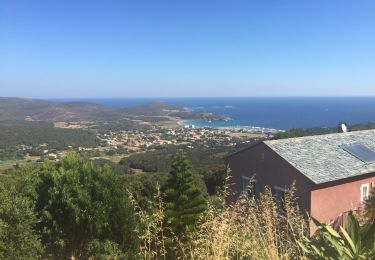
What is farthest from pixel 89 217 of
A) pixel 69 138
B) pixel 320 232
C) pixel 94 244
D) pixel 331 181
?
pixel 69 138

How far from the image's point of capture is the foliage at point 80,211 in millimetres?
8328

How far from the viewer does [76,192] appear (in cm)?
848

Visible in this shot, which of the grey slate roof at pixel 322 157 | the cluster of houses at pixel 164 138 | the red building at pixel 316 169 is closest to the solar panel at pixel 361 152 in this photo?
the red building at pixel 316 169

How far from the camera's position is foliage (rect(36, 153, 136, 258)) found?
8.33m

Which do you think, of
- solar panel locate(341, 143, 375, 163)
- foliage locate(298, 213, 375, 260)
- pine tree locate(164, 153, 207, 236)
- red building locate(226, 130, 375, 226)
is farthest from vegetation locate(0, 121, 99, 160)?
foliage locate(298, 213, 375, 260)

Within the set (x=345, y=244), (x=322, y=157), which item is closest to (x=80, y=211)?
(x=345, y=244)

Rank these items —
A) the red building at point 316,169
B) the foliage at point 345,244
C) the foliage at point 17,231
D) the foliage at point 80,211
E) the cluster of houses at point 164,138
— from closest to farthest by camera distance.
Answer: the foliage at point 345,244
the foliage at point 17,231
the foliage at point 80,211
the red building at point 316,169
the cluster of houses at point 164,138

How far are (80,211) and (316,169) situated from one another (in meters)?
7.87

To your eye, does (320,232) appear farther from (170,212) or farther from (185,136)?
(185,136)

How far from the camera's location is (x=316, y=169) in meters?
12.7

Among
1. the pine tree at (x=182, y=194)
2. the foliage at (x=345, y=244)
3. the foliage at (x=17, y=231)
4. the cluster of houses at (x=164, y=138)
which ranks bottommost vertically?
the cluster of houses at (x=164, y=138)

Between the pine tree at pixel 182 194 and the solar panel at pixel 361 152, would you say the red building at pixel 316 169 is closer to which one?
the solar panel at pixel 361 152

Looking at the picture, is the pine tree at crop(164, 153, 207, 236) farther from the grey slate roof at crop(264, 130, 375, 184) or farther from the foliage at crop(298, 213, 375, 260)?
the foliage at crop(298, 213, 375, 260)

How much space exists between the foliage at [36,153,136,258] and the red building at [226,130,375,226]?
3.74m
